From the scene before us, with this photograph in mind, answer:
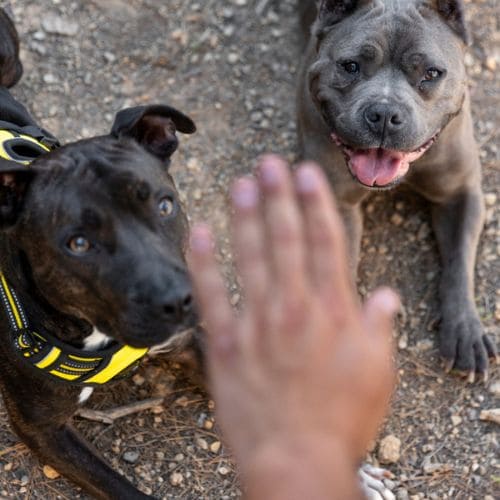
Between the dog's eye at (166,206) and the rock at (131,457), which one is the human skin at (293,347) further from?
the rock at (131,457)

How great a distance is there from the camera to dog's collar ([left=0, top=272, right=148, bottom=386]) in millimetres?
3684

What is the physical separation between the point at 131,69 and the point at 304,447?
438 centimetres

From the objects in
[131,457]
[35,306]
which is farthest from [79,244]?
[131,457]

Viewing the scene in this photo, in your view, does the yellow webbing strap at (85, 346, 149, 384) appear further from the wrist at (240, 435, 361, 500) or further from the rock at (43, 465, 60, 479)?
the wrist at (240, 435, 361, 500)

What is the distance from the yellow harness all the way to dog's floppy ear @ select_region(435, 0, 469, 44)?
2.29m

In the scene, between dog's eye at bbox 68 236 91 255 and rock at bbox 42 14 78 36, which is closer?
dog's eye at bbox 68 236 91 255

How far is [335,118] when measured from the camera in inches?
179

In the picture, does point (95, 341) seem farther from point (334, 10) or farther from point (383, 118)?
point (334, 10)

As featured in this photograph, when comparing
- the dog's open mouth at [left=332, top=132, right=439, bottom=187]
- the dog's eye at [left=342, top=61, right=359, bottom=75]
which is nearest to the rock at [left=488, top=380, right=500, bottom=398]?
the dog's open mouth at [left=332, top=132, right=439, bottom=187]

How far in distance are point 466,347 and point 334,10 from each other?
211 centimetres

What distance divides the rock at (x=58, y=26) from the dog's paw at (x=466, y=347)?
334cm

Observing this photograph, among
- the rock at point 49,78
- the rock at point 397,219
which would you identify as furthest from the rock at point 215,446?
the rock at point 49,78

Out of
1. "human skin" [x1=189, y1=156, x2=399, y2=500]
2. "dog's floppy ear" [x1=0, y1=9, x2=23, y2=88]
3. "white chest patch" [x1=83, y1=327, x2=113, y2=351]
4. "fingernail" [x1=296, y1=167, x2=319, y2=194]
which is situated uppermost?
"fingernail" [x1=296, y1=167, x2=319, y2=194]

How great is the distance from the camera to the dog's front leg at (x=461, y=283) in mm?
4867
